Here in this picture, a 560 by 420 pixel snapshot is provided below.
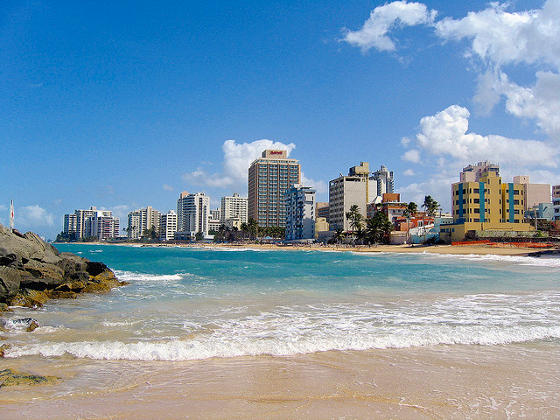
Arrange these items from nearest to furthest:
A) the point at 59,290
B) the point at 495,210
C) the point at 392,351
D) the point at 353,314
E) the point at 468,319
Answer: the point at 392,351 < the point at 468,319 < the point at 353,314 < the point at 59,290 < the point at 495,210

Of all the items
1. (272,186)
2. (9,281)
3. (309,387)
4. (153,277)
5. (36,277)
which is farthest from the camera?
(272,186)

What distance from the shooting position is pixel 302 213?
148250mm

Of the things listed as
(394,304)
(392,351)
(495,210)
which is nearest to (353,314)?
(394,304)

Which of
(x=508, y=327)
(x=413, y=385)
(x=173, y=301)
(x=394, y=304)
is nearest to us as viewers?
(x=413, y=385)

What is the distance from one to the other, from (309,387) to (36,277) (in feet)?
62.3

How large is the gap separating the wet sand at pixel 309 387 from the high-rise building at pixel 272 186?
599 ft

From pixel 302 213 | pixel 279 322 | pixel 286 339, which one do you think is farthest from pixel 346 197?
pixel 286 339

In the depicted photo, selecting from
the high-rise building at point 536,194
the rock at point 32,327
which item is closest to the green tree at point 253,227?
the high-rise building at point 536,194

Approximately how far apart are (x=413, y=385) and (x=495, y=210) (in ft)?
302

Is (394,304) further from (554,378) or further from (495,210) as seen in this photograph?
(495,210)

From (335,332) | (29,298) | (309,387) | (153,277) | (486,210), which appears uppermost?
(486,210)

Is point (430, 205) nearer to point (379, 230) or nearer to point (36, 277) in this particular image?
point (379, 230)

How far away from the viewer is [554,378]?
822 centimetres

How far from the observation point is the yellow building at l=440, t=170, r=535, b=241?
85.6 meters
